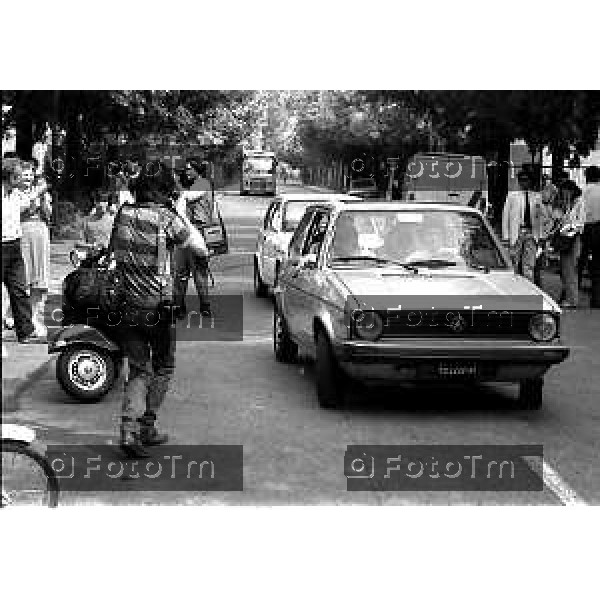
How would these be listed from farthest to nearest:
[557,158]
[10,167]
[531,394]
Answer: [557,158] < [10,167] < [531,394]

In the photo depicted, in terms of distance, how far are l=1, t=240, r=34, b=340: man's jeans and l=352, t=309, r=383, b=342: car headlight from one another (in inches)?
168

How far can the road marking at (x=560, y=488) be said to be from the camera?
6.84 meters

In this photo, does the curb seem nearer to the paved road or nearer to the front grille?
the paved road

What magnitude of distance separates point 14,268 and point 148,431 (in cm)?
456

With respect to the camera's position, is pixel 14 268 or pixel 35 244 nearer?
pixel 14 268

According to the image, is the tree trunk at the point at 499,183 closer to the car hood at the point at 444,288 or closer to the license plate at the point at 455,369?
the car hood at the point at 444,288

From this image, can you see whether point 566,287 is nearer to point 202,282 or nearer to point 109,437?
point 202,282

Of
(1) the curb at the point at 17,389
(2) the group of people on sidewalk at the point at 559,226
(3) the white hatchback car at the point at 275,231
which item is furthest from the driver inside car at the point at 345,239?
(3) the white hatchback car at the point at 275,231

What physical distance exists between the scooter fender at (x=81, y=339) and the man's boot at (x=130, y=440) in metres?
1.55

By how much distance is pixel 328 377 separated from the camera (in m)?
9.05

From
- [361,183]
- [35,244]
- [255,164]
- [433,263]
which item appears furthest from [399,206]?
[361,183]

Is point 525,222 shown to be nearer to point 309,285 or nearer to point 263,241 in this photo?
point 263,241

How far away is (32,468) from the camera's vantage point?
663 cm
